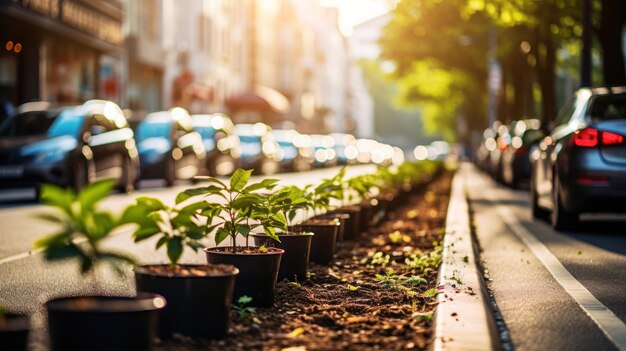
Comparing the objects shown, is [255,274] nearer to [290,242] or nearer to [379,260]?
[290,242]

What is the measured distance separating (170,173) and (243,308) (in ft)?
67.1

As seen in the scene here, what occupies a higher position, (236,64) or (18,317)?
(236,64)

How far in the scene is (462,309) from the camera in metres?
6.25

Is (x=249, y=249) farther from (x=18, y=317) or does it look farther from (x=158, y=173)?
(x=158, y=173)

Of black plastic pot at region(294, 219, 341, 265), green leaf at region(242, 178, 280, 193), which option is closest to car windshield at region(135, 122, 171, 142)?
black plastic pot at region(294, 219, 341, 265)

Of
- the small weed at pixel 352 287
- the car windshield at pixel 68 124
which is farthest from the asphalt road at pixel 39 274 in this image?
the car windshield at pixel 68 124

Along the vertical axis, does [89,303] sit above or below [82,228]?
below

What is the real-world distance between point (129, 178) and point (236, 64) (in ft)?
156

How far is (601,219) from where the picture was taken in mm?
15664

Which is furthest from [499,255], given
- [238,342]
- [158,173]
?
[158,173]

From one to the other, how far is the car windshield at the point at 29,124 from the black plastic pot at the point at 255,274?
573 inches

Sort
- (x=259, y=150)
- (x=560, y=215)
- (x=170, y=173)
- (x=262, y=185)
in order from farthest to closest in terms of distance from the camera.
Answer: (x=259, y=150), (x=170, y=173), (x=560, y=215), (x=262, y=185)

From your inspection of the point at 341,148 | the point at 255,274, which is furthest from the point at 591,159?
the point at 341,148

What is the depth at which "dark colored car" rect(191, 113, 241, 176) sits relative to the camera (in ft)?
102
